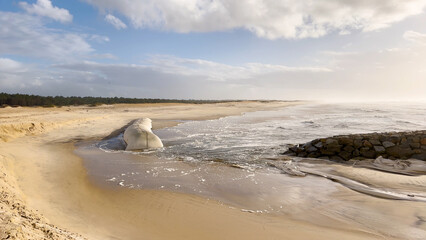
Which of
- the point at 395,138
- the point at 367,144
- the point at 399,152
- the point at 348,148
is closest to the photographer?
the point at 399,152

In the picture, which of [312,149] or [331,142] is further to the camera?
[312,149]

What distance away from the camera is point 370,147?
8828mm

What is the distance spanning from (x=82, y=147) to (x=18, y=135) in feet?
14.5

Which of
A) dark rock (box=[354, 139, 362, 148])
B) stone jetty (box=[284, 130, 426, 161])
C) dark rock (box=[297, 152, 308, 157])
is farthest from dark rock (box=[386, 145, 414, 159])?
dark rock (box=[297, 152, 308, 157])

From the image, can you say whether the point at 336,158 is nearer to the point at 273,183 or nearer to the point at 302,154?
the point at 302,154

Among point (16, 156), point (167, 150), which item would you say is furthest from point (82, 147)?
point (167, 150)

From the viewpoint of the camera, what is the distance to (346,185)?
6.28 metres

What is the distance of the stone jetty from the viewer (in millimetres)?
8344

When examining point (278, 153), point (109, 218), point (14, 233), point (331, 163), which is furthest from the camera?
point (278, 153)

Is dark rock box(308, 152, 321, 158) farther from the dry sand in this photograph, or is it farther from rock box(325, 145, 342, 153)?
the dry sand

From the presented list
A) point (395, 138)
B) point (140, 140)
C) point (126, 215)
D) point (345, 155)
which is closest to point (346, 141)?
point (345, 155)

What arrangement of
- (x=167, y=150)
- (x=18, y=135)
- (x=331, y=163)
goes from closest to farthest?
(x=331, y=163) < (x=167, y=150) < (x=18, y=135)

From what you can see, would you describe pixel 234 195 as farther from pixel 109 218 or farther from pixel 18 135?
pixel 18 135

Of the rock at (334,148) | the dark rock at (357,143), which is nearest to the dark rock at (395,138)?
the dark rock at (357,143)
